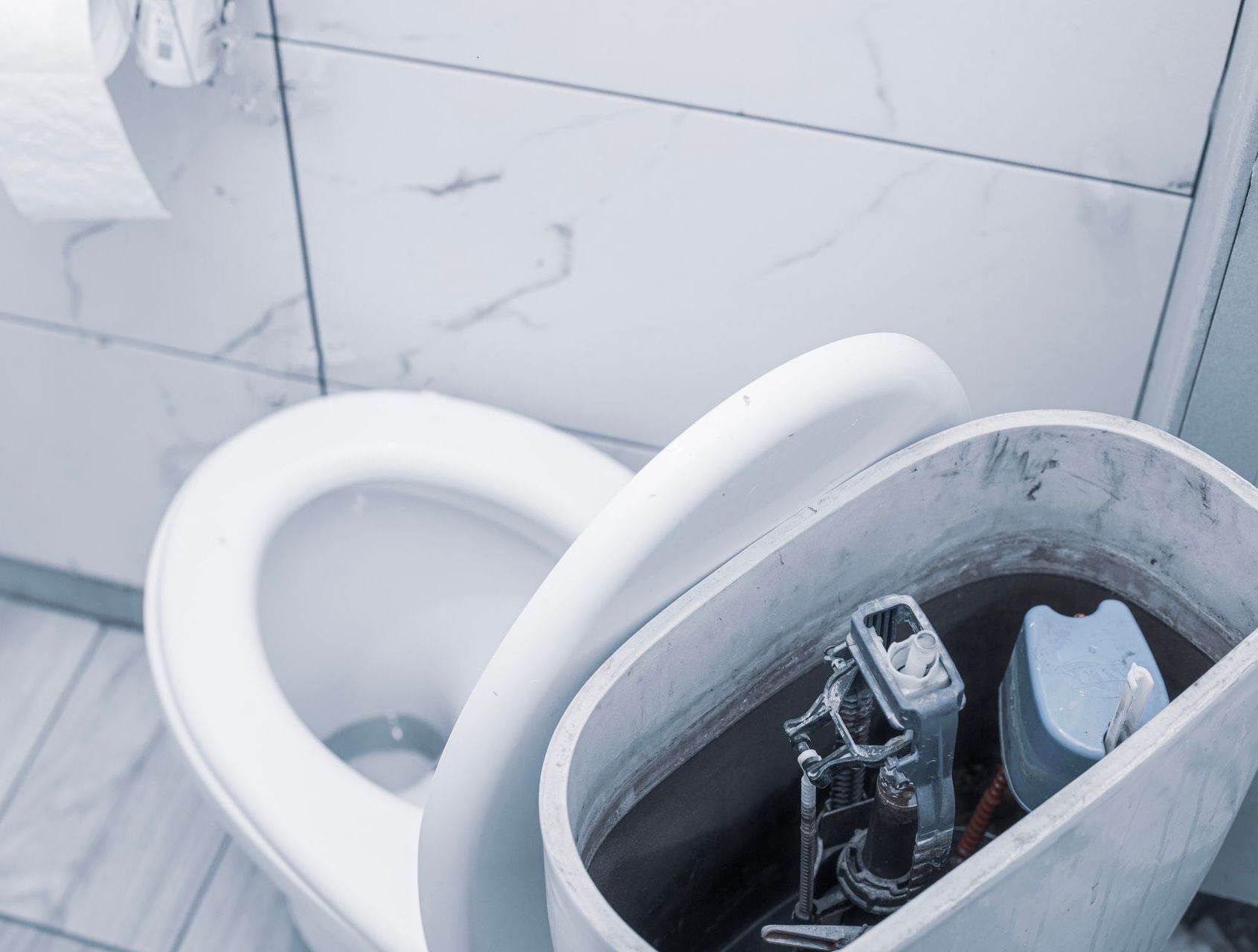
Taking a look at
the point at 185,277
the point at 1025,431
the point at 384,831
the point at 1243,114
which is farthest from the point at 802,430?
the point at 185,277

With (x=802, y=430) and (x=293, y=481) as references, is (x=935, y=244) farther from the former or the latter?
(x=293, y=481)

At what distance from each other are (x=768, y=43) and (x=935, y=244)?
16 centimetres

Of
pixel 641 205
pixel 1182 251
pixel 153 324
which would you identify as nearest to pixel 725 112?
pixel 641 205

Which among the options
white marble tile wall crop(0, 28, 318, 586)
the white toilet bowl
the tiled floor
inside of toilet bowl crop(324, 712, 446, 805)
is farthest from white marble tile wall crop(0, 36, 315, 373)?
the tiled floor

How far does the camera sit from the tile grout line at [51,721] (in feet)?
3.70

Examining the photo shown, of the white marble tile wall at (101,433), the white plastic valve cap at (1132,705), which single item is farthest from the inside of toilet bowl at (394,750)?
the white plastic valve cap at (1132,705)

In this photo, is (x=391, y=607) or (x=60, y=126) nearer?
(x=60, y=126)

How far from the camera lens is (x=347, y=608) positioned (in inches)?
37.3

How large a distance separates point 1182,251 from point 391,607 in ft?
2.00

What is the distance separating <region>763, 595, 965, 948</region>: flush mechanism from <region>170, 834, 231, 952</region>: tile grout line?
0.70m

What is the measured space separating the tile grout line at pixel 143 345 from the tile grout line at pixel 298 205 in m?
0.02

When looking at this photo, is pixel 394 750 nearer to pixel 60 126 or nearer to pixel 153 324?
pixel 153 324

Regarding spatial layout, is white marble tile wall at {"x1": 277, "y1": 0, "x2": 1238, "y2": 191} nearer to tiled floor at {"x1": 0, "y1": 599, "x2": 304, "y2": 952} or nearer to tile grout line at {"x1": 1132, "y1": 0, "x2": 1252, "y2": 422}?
tile grout line at {"x1": 1132, "y1": 0, "x2": 1252, "y2": 422}

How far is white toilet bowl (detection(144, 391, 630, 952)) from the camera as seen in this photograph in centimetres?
70
